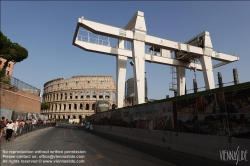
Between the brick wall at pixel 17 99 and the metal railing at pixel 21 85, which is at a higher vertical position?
the metal railing at pixel 21 85

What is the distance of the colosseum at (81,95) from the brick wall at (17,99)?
143 ft

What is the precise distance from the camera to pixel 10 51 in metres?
40.9

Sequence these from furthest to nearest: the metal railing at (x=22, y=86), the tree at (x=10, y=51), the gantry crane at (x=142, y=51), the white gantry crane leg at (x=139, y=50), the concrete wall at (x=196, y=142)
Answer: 1. the tree at (x=10, y=51)
2. the metal railing at (x=22, y=86)
3. the white gantry crane leg at (x=139, y=50)
4. the gantry crane at (x=142, y=51)
5. the concrete wall at (x=196, y=142)

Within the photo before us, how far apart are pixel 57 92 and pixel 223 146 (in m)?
98.8

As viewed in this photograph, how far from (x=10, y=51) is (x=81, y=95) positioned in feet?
175

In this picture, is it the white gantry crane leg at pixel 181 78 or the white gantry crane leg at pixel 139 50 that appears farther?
the white gantry crane leg at pixel 181 78

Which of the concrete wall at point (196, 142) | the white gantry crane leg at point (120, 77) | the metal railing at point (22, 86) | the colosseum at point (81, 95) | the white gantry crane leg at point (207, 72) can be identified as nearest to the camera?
the concrete wall at point (196, 142)

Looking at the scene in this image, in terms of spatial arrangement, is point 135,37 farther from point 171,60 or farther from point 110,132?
point 110,132

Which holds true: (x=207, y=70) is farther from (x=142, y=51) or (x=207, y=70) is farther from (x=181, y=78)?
(x=142, y=51)

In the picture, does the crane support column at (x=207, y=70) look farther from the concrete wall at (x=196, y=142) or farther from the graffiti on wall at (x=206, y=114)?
the concrete wall at (x=196, y=142)

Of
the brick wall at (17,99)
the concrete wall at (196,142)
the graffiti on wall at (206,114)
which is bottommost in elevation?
the concrete wall at (196,142)

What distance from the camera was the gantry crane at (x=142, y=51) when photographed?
23.8m

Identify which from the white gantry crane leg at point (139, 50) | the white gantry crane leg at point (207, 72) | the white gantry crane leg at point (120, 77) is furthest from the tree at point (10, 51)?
the white gantry crane leg at point (207, 72)

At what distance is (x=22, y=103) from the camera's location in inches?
1351
